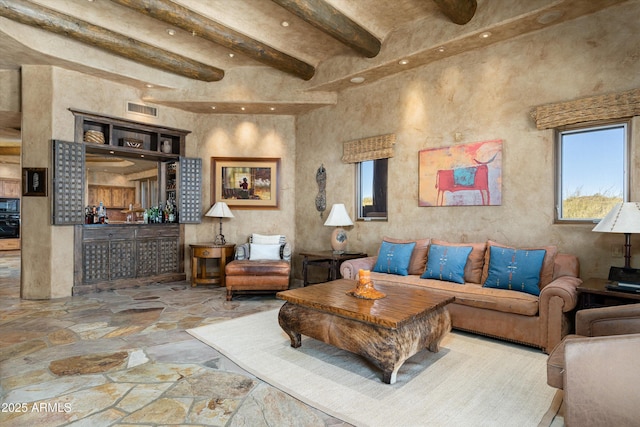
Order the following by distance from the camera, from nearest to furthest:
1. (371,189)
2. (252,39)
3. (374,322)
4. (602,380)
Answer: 1. (602,380)
2. (374,322)
3. (252,39)
4. (371,189)

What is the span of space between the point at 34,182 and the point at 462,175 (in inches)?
234

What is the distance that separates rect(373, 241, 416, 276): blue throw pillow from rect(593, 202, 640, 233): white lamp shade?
1.98 meters

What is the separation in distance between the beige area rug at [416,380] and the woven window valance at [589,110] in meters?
2.34

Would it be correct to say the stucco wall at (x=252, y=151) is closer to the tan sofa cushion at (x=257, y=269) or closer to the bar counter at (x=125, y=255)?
the bar counter at (x=125, y=255)

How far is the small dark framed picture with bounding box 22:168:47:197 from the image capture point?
16.6 feet

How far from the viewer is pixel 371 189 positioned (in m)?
5.59

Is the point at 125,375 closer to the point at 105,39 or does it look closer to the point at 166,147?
the point at 105,39

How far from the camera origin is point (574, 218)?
376 centimetres

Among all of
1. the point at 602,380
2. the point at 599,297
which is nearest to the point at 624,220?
the point at 599,297

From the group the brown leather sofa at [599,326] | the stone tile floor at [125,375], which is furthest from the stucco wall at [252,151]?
the brown leather sofa at [599,326]

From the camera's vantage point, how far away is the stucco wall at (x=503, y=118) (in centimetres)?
349

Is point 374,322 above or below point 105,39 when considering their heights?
below

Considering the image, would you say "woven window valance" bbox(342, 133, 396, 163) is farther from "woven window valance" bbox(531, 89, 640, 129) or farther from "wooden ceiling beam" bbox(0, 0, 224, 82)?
"wooden ceiling beam" bbox(0, 0, 224, 82)

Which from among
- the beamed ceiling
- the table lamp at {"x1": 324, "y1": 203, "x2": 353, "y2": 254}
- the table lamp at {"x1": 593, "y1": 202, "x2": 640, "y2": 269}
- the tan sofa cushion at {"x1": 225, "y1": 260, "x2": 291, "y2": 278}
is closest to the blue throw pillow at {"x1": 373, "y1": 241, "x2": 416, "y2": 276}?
the table lamp at {"x1": 324, "y1": 203, "x2": 353, "y2": 254}
